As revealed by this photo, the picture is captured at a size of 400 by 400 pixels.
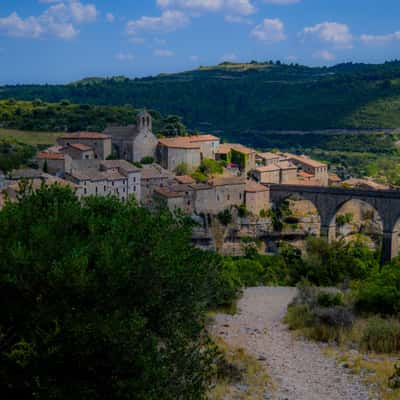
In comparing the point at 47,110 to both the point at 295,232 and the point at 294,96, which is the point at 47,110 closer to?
the point at 295,232

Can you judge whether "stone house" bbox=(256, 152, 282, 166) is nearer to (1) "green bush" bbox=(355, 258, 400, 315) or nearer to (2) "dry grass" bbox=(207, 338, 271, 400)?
(1) "green bush" bbox=(355, 258, 400, 315)

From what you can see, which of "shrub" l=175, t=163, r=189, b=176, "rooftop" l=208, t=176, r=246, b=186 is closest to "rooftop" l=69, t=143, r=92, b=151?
"shrub" l=175, t=163, r=189, b=176

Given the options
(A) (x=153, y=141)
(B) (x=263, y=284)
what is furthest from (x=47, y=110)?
(B) (x=263, y=284)

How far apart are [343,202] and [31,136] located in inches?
1208

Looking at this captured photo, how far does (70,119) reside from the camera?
69.2 m

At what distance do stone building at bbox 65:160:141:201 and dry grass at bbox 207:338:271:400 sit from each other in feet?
83.1

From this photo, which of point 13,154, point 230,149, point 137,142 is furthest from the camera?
point 230,149

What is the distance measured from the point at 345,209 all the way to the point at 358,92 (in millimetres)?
72700

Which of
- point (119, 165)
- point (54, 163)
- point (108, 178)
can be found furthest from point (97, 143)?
point (108, 178)

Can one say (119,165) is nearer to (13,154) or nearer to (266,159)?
(13,154)

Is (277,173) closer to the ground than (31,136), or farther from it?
closer to the ground

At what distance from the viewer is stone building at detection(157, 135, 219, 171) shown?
50.2 meters

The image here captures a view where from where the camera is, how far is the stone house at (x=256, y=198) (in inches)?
1902

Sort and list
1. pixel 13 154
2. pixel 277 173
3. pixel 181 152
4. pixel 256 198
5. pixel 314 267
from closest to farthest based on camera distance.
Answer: pixel 314 267 < pixel 13 154 < pixel 256 198 < pixel 181 152 < pixel 277 173
